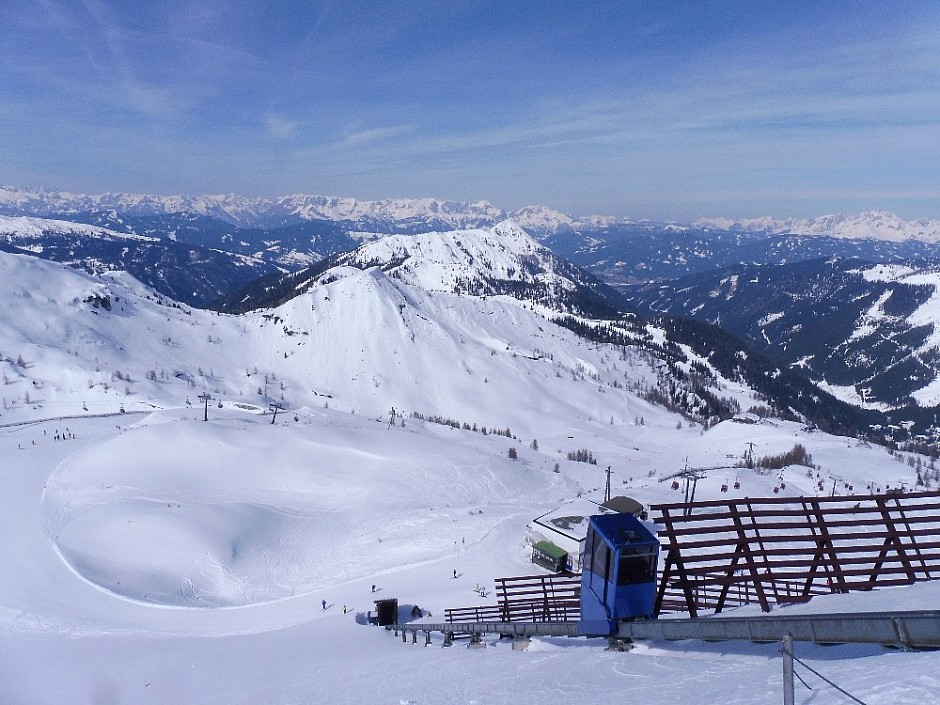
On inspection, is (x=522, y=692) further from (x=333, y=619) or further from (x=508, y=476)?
(x=508, y=476)

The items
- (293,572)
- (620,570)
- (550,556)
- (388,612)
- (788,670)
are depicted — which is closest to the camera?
(788,670)

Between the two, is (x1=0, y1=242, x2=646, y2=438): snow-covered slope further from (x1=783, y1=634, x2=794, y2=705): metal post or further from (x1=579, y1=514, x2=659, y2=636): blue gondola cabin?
(x1=783, y1=634, x2=794, y2=705): metal post

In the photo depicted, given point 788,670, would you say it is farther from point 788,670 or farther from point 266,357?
point 266,357

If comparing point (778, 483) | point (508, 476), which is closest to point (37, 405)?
point (508, 476)

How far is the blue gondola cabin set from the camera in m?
9.60

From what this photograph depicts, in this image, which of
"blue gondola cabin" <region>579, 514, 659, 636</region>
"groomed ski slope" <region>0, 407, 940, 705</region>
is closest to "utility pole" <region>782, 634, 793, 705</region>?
"groomed ski slope" <region>0, 407, 940, 705</region>

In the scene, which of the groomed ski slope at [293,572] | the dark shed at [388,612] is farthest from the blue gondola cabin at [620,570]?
the dark shed at [388,612]

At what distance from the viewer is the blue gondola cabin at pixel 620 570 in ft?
31.5

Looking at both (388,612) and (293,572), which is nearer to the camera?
(388,612)

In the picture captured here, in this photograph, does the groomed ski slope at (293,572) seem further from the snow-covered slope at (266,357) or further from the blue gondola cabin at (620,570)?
the snow-covered slope at (266,357)

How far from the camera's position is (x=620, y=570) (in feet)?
31.9

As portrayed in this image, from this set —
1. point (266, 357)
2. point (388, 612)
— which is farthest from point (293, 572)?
point (266, 357)

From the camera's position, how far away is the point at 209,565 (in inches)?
1249

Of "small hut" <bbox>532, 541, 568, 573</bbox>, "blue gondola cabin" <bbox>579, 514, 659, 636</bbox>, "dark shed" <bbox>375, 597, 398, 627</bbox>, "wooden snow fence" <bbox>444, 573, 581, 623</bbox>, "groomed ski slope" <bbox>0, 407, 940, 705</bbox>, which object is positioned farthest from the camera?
"small hut" <bbox>532, 541, 568, 573</bbox>
